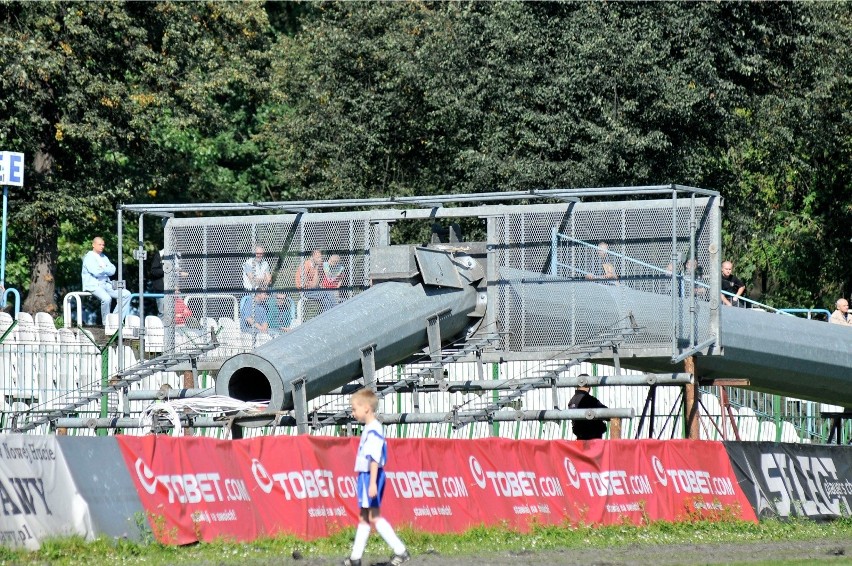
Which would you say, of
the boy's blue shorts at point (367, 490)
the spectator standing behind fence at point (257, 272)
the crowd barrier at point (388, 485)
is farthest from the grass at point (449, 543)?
the spectator standing behind fence at point (257, 272)

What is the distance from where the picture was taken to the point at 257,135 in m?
50.0

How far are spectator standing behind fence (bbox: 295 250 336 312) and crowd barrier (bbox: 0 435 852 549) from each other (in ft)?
16.9

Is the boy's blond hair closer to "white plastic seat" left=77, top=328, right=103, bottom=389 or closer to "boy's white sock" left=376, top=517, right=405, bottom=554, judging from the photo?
"boy's white sock" left=376, top=517, right=405, bottom=554

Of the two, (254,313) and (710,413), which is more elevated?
(254,313)

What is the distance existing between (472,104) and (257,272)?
16.8m

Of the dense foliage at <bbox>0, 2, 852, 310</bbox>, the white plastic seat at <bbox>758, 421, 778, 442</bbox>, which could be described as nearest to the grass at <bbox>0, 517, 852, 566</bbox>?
the white plastic seat at <bbox>758, 421, 778, 442</bbox>

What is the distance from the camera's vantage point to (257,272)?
74.2 feet

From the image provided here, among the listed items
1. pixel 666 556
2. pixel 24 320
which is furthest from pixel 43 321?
pixel 666 556

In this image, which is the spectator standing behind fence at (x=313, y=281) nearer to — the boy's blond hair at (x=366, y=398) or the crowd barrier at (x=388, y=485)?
the crowd barrier at (x=388, y=485)

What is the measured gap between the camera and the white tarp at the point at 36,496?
13430 millimetres

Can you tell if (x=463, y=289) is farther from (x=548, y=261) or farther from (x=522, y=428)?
(x=522, y=428)

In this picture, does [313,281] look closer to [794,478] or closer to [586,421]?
[586,421]

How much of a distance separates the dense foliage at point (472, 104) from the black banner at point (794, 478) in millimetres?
14431

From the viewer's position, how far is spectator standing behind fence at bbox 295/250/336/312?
22.2 meters
